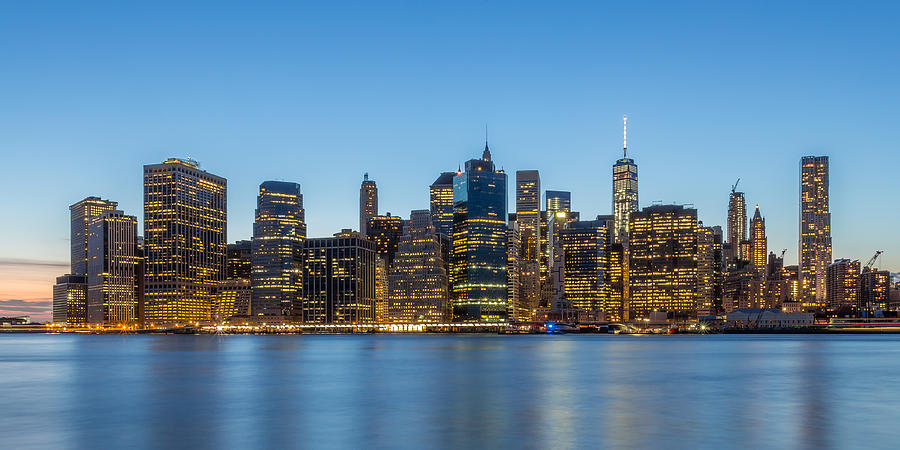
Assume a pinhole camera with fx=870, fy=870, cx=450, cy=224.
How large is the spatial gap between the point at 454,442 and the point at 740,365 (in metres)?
70.8

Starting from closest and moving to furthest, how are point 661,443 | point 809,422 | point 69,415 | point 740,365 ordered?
point 661,443
point 809,422
point 69,415
point 740,365

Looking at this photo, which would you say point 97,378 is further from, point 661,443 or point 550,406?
point 661,443

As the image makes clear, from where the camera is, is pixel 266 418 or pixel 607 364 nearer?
pixel 266 418

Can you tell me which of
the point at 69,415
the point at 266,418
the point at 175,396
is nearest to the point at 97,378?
the point at 175,396

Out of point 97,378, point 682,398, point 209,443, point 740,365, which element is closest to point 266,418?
point 209,443

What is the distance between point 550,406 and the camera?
54.9 m

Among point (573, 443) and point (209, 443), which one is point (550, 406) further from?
point (209, 443)

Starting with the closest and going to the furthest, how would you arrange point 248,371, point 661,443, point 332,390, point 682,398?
point 661,443 → point 682,398 → point 332,390 → point 248,371

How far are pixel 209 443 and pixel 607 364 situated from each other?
234 feet

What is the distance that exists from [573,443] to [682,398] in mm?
23147

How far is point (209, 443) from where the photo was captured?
3903 centimetres

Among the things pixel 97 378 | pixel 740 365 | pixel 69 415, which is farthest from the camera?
pixel 740 365

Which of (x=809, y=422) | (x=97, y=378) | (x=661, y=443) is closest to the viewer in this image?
(x=661, y=443)

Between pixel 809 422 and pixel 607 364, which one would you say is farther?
pixel 607 364
